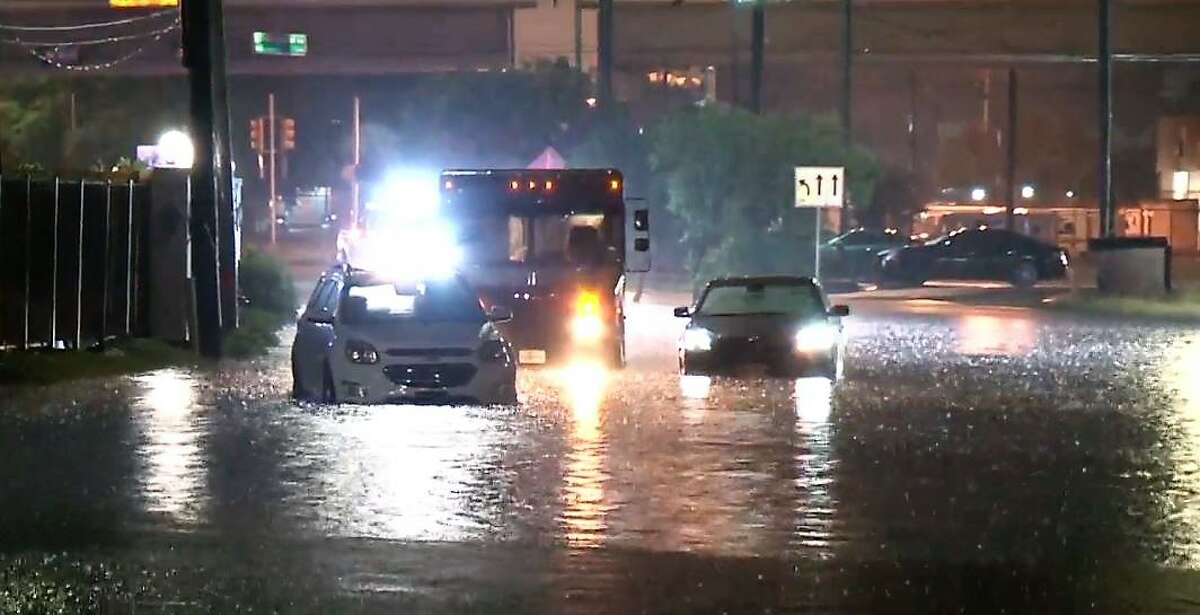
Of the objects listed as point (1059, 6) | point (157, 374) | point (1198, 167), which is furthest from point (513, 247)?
point (1198, 167)

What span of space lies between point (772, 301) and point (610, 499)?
534 inches

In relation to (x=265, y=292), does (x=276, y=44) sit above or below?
above

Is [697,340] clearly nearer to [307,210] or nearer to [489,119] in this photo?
[489,119]

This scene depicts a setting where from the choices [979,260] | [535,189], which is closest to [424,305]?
[535,189]

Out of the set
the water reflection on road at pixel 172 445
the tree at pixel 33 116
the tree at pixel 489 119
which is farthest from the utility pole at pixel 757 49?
the tree at pixel 33 116

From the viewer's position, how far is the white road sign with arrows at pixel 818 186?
111 feet

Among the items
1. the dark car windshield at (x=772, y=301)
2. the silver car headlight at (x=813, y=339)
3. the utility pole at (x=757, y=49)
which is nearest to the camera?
the silver car headlight at (x=813, y=339)

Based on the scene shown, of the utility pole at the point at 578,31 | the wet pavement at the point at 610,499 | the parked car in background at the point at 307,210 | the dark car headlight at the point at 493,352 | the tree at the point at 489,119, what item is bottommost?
the wet pavement at the point at 610,499

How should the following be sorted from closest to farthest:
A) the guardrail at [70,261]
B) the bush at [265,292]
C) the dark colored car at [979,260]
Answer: the guardrail at [70,261]
the bush at [265,292]
the dark colored car at [979,260]

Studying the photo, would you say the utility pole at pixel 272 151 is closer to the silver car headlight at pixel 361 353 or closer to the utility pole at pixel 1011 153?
the utility pole at pixel 1011 153

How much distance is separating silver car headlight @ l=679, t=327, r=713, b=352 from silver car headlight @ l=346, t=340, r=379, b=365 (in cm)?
626

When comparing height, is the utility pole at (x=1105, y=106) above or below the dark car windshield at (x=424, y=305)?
above

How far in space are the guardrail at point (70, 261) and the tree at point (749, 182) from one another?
22139 millimetres

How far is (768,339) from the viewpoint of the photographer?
2548 centimetres
